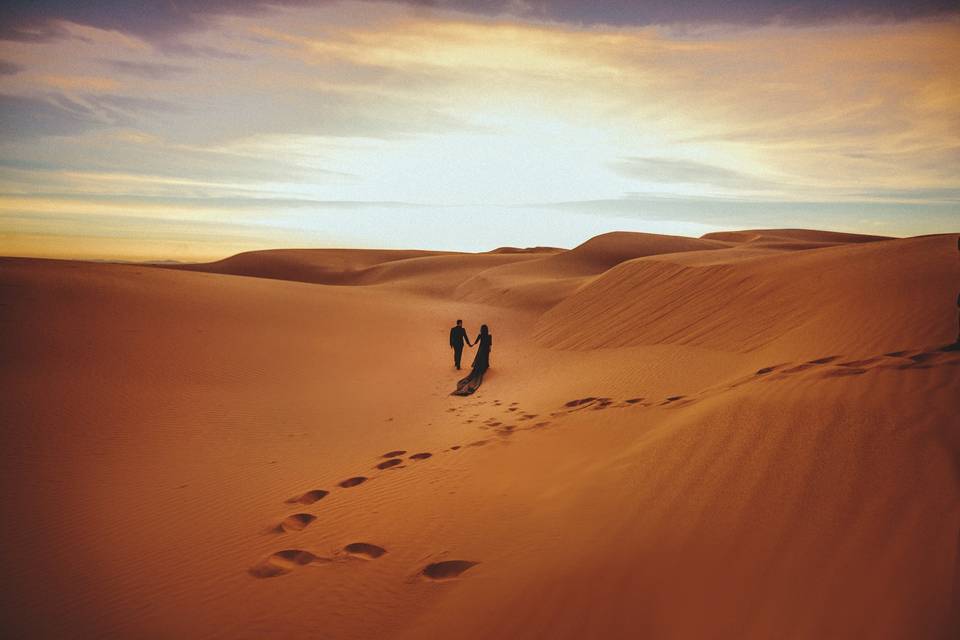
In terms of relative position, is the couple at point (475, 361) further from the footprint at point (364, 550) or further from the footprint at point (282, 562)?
the footprint at point (282, 562)

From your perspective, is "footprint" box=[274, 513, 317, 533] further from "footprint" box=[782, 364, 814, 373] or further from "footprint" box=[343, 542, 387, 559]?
"footprint" box=[782, 364, 814, 373]

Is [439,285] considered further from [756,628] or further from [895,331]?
[756,628]

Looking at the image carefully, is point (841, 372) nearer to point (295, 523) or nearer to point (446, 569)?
point (446, 569)

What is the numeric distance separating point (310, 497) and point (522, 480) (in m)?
2.42

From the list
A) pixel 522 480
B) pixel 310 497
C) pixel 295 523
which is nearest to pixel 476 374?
pixel 310 497

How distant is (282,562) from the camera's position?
14.1 ft

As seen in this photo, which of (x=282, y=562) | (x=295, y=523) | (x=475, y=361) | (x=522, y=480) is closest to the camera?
(x=282, y=562)

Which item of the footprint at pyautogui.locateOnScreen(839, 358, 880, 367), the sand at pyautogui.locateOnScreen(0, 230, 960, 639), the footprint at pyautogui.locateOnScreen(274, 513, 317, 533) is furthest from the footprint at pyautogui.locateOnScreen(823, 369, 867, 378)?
the footprint at pyautogui.locateOnScreen(274, 513, 317, 533)

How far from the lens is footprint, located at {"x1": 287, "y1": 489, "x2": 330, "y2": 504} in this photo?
552 centimetres

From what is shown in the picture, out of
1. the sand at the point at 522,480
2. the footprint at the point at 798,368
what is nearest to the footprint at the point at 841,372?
the sand at the point at 522,480

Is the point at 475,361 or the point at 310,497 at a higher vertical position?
the point at 475,361

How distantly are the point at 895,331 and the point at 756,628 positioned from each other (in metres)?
5.97

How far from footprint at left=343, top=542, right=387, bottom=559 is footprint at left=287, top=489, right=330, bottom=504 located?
127 cm

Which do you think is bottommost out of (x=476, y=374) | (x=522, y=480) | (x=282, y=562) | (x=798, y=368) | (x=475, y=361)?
(x=282, y=562)
